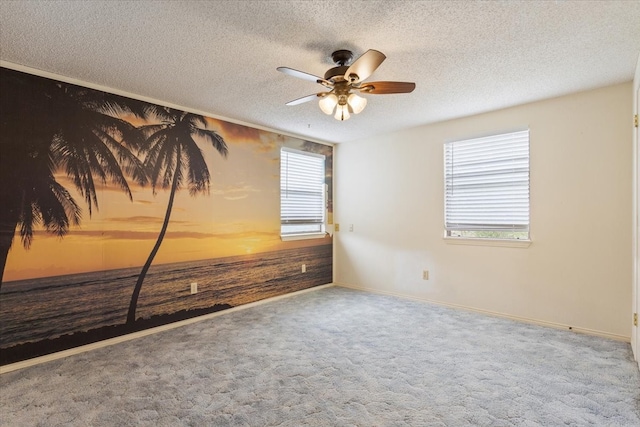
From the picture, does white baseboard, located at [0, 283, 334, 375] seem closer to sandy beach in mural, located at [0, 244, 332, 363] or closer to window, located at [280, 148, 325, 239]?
sandy beach in mural, located at [0, 244, 332, 363]

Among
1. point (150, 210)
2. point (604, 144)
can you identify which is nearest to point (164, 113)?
point (150, 210)

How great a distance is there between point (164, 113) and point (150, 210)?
1049 mm

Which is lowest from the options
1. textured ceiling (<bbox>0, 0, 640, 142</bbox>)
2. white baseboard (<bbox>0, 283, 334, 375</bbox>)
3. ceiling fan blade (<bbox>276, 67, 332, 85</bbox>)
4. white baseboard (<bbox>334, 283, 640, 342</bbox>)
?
white baseboard (<bbox>0, 283, 334, 375</bbox>)

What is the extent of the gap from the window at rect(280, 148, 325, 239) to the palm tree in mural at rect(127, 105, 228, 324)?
1.20m

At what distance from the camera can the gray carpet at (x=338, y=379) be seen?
1.99 meters

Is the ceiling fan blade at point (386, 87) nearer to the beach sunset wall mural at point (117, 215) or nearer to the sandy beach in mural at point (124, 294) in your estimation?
the beach sunset wall mural at point (117, 215)

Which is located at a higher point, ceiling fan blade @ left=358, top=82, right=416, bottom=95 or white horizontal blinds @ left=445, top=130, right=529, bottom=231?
ceiling fan blade @ left=358, top=82, right=416, bottom=95

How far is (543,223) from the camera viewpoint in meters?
3.55

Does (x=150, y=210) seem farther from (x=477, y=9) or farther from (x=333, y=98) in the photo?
(x=477, y=9)

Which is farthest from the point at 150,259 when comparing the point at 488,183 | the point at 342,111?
the point at 488,183

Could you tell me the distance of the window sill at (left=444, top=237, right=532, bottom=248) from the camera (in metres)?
3.68

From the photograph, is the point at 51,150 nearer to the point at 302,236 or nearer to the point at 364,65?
the point at 364,65

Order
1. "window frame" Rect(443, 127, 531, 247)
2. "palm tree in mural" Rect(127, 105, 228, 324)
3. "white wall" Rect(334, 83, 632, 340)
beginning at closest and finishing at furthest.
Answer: "white wall" Rect(334, 83, 632, 340)
"palm tree in mural" Rect(127, 105, 228, 324)
"window frame" Rect(443, 127, 531, 247)

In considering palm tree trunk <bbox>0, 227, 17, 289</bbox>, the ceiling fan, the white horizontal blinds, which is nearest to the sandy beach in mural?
palm tree trunk <bbox>0, 227, 17, 289</bbox>
